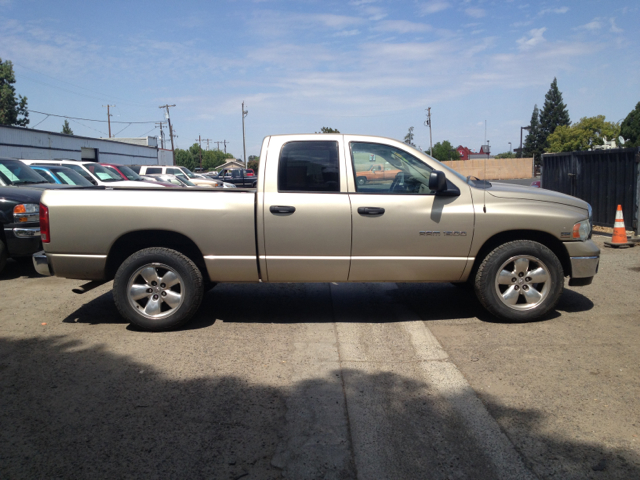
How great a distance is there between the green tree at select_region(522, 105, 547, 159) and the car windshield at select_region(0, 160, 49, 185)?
346ft

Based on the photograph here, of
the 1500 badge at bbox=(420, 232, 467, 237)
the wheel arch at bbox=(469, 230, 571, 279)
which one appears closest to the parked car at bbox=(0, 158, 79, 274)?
the 1500 badge at bbox=(420, 232, 467, 237)

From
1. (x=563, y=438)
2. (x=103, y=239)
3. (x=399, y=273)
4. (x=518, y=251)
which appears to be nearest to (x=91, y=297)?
(x=103, y=239)

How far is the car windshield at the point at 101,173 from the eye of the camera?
15867 mm

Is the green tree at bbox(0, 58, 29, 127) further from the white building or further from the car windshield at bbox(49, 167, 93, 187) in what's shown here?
the car windshield at bbox(49, 167, 93, 187)

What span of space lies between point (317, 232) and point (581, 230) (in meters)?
2.73

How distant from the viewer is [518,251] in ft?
17.4

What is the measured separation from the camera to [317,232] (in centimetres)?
520

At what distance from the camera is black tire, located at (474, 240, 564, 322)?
5301mm

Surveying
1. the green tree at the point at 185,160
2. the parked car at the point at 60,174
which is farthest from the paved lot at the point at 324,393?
the green tree at the point at 185,160

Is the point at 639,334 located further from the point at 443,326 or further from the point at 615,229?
the point at 615,229

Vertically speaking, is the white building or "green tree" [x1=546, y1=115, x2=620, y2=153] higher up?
"green tree" [x1=546, y1=115, x2=620, y2=153]

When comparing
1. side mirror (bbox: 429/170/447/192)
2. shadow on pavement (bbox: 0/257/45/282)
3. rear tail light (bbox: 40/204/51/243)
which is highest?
side mirror (bbox: 429/170/447/192)

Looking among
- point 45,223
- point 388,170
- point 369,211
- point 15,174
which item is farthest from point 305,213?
point 15,174

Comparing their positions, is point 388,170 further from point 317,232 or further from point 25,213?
point 25,213
